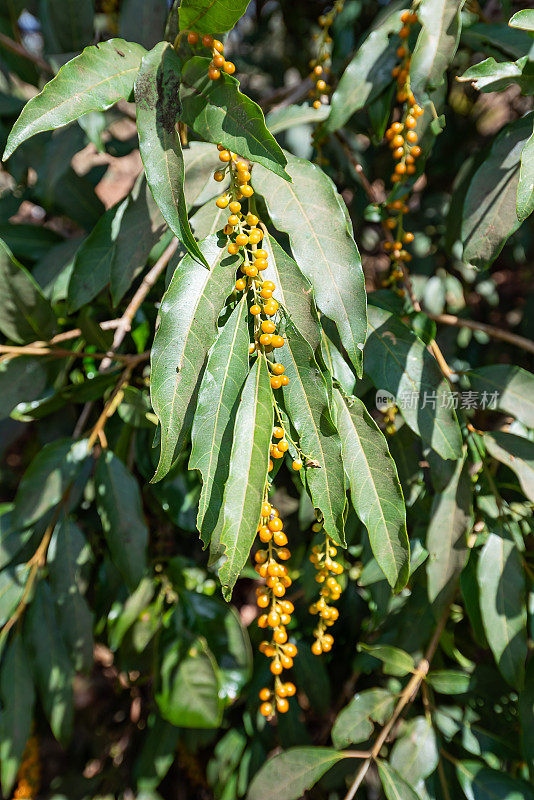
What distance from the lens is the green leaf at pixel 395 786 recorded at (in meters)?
0.87

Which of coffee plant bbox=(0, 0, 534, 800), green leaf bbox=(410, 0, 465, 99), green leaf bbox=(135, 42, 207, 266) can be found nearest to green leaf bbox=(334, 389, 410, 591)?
coffee plant bbox=(0, 0, 534, 800)

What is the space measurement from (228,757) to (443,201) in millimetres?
1420

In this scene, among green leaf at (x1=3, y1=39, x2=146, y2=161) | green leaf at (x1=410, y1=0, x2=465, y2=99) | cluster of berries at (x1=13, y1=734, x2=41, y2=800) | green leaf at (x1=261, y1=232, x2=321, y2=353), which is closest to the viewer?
green leaf at (x1=3, y1=39, x2=146, y2=161)

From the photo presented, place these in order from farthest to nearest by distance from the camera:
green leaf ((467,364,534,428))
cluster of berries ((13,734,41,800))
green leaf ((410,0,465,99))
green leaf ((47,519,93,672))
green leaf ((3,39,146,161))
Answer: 1. cluster of berries ((13,734,41,800))
2. green leaf ((47,519,93,672))
3. green leaf ((467,364,534,428))
4. green leaf ((410,0,465,99))
5. green leaf ((3,39,146,161))

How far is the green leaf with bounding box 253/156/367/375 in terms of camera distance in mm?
630

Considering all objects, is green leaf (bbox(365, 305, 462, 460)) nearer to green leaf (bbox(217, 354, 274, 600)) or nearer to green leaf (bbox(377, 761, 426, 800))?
green leaf (bbox(217, 354, 274, 600))

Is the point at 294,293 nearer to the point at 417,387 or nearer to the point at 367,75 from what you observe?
the point at 417,387

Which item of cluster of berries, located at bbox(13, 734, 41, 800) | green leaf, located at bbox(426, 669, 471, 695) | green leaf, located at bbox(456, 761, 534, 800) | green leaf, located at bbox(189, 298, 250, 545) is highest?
green leaf, located at bbox(189, 298, 250, 545)

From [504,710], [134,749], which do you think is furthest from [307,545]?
[134,749]

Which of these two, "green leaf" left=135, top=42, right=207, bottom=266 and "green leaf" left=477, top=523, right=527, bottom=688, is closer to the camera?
"green leaf" left=135, top=42, right=207, bottom=266

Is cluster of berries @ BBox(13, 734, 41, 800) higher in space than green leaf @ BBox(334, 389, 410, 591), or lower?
lower

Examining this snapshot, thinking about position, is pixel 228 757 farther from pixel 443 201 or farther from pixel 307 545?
pixel 443 201

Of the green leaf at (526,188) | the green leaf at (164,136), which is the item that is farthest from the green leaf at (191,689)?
the green leaf at (526,188)

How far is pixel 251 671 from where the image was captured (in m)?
1.14
